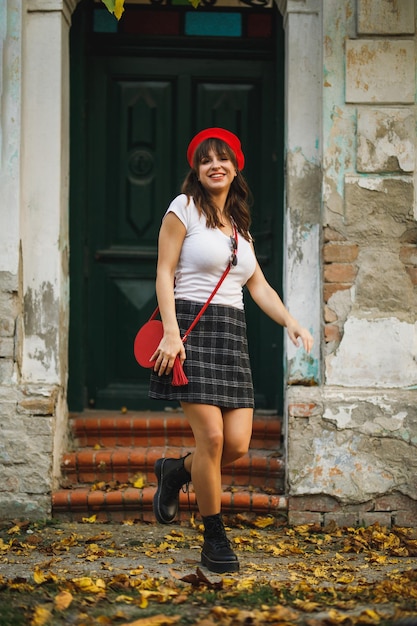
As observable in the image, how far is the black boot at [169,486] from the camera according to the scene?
14.3ft

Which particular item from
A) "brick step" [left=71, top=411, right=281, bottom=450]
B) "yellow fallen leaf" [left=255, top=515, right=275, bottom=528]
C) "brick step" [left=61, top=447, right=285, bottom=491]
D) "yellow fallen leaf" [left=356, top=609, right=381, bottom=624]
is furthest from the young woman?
"brick step" [left=71, top=411, right=281, bottom=450]

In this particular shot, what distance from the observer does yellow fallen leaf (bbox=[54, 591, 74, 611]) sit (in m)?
3.53

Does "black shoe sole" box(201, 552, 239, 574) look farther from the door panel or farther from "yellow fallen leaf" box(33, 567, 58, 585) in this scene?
the door panel

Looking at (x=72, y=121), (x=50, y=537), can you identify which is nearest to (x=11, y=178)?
(x=72, y=121)

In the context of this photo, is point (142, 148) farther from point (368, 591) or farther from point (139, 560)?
point (368, 591)

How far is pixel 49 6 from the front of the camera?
551cm

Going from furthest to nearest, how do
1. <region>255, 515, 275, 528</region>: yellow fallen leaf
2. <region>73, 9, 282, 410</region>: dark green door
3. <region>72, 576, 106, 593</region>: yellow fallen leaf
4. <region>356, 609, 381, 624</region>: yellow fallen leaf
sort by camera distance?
<region>73, 9, 282, 410</region>: dark green door
<region>255, 515, 275, 528</region>: yellow fallen leaf
<region>72, 576, 106, 593</region>: yellow fallen leaf
<region>356, 609, 381, 624</region>: yellow fallen leaf

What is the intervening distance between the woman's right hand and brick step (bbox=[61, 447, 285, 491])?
1.63 meters

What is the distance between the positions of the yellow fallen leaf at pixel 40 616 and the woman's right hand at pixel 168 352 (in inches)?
43.5

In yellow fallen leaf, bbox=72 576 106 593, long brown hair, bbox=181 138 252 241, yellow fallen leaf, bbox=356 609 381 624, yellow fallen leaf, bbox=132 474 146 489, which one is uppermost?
long brown hair, bbox=181 138 252 241

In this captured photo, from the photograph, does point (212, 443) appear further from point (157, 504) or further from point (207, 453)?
point (157, 504)

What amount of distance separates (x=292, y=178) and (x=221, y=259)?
4.97 ft

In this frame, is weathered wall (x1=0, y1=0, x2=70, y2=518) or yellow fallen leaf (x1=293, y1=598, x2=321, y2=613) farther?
weathered wall (x1=0, y1=0, x2=70, y2=518)

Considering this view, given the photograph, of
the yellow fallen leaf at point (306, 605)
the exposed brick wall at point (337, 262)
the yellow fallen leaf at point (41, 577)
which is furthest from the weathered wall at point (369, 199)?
the yellow fallen leaf at point (41, 577)
